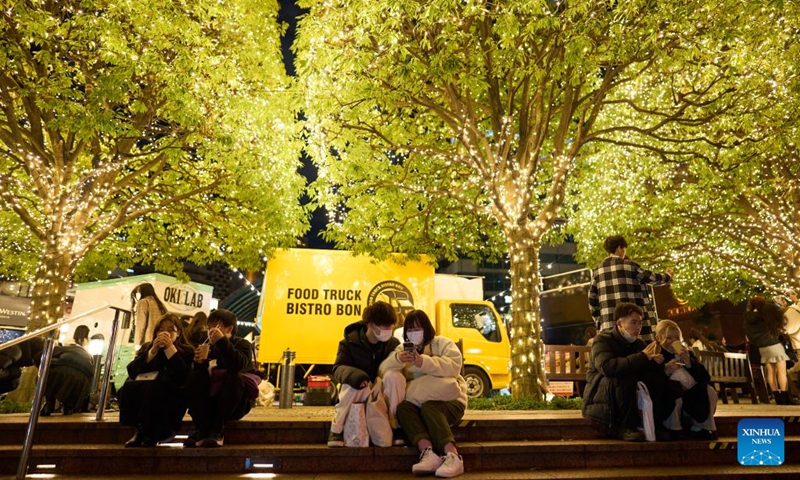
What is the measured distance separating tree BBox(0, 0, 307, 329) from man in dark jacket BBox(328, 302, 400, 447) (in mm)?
5267

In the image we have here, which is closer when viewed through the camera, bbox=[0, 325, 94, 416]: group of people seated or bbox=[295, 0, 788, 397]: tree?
bbox=[0, 325, 94, 416]: group of people seated

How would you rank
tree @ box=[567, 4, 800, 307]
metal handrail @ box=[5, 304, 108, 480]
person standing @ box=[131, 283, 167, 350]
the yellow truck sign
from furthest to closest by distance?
the yellow truck sign
tree @ box=[567, 4, 800, 307]
person standing @ box=[131, 283, 167, 350]
metal handrail @ box=[5, 304, 108, 480]

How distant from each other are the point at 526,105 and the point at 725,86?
11.4 ft

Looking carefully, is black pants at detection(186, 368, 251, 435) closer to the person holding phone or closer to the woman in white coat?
the woman in white coat

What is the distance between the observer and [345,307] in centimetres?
1004

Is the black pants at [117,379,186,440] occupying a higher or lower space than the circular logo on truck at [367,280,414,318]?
lower

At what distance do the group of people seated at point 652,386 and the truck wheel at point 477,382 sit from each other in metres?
5.11

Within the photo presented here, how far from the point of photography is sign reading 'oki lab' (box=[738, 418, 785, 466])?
4.48 meters

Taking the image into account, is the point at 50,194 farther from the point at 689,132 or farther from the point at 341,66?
the point at 689,132

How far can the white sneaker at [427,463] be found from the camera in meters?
3.82

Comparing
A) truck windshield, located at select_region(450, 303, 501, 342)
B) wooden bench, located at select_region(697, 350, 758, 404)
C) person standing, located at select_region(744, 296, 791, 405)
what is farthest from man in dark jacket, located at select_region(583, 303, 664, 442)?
person standing, located at select_region(744, 296, 791, 405)

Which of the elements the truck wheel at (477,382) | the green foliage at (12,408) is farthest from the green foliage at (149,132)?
the truck wheel at (477,382)

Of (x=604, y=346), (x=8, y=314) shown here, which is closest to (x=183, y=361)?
(x=604, y=346)

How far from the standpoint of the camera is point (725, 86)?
27.2ft
